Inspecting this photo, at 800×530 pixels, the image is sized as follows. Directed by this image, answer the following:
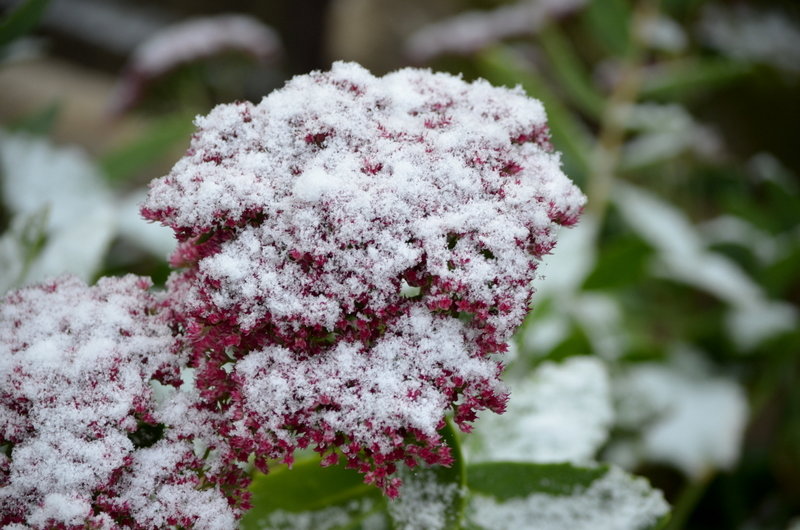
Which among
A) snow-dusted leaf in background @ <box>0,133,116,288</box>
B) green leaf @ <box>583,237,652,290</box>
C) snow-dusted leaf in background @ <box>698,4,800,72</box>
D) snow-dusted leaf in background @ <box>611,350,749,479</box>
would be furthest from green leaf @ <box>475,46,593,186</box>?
snow-dusted leaf in background @ <box>698,4,800,72</box>

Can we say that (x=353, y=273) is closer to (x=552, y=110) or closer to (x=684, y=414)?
(x=552, y=110)

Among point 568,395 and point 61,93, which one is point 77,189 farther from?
point 61,93

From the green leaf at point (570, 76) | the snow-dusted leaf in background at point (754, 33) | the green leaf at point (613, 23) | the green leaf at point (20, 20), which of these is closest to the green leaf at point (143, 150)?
the green leaf at point (20, 20)

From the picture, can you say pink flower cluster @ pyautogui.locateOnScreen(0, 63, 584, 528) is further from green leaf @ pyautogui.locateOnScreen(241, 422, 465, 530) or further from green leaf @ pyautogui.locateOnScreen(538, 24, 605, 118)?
green leaf @ pyautogui.locateOnScreen(538, 24, 605, 118)

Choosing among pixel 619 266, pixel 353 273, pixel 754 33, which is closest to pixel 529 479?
pixel 353 273

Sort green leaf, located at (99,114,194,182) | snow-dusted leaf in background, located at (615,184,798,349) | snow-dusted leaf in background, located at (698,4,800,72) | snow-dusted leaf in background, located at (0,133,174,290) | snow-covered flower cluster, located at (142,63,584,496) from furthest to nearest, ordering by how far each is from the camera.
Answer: snow-dusted leaf in background, located at (698,4,800,72) < snow-dusted leaf in background, located at (615,184,798,349) < green leaf, located at (99,114,194,182) < snow-dusted leaf in background, located at (0,133,174,290) < snow-covered flower cluster, located at (142,63,584,496)

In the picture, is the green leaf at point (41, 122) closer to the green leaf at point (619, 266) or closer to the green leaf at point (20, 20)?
the green leaf at point (20, 20)

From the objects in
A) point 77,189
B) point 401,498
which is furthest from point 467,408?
point 77,189

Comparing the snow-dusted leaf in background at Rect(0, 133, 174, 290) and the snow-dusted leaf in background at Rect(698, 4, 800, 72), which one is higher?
the snow-dusted leaf in background at Rect(698, 4, 800, 72)
